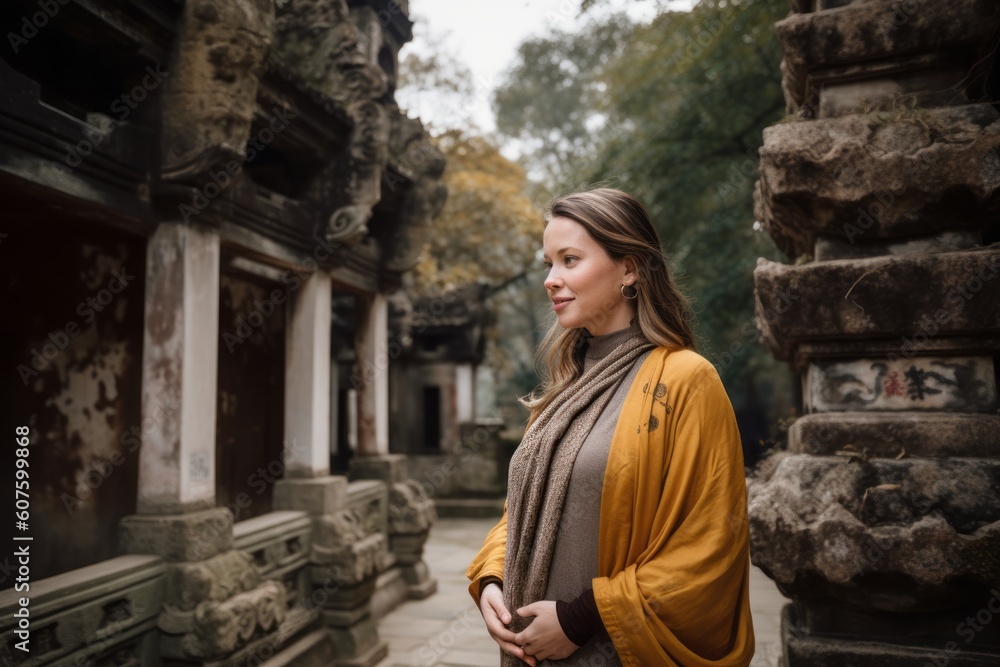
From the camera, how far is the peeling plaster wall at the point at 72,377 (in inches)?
135

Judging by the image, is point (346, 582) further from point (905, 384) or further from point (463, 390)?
point (463, 390)

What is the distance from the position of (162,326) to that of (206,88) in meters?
1.28

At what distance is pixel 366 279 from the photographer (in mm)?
6500

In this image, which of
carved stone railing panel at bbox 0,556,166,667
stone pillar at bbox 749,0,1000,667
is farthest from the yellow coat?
carved stone railing panel at bbox 0,556,166,667

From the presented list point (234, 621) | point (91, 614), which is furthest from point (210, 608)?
point (91, 614)

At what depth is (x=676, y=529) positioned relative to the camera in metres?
1.49

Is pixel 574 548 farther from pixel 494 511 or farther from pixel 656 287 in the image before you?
pixel 494 511

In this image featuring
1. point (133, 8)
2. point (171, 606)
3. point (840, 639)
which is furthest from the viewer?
point (171, 606)

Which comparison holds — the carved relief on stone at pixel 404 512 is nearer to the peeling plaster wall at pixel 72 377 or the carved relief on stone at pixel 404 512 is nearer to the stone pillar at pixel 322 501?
the stone pillar at pixel 322 501

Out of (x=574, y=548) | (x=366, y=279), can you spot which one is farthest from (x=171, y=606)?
(x=366, y=279)

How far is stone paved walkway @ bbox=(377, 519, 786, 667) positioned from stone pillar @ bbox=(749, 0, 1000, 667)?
8.74 feet

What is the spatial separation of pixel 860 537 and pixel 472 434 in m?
11.2

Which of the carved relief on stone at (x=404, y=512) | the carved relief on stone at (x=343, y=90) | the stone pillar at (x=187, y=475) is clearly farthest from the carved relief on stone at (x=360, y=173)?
the carved relief on stone at (x=404, y=512)

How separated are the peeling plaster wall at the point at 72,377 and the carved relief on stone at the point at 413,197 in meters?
2.86
